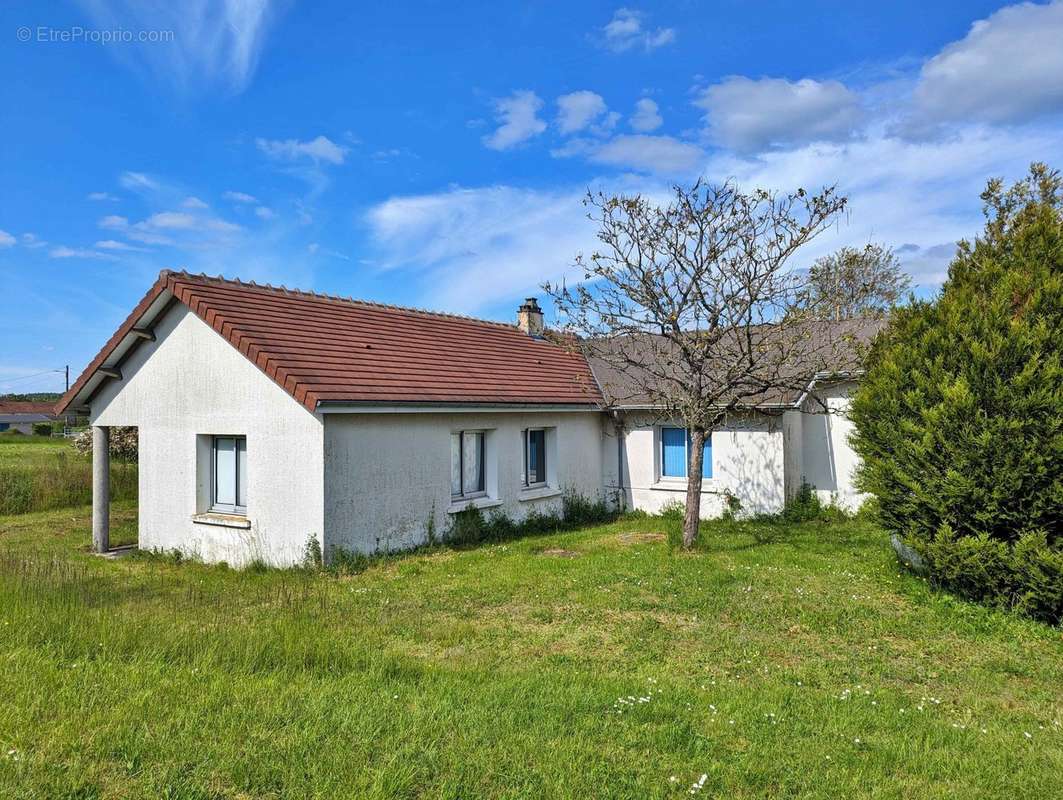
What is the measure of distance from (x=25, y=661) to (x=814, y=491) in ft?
49.1

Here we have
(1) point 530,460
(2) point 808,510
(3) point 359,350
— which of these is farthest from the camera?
(1) point 530,460

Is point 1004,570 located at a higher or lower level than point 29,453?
lower

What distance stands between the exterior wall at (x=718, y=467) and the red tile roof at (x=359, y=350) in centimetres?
146

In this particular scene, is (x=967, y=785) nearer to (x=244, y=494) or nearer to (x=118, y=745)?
(x=118, y=745)

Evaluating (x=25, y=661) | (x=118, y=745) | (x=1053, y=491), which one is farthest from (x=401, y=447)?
(x=1053, y=491)

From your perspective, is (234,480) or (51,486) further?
(51,486)

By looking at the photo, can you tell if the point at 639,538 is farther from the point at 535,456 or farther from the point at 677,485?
the point at 535,456

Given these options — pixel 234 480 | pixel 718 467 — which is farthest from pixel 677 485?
pixel 234 480

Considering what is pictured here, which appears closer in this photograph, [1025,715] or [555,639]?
[1025,715]

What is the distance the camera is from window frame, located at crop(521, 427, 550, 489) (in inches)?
602

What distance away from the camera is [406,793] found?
149 inches

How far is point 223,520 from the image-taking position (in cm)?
1170

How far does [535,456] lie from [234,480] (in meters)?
6.59

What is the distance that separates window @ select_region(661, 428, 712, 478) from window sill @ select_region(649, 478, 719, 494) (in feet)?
0.50
